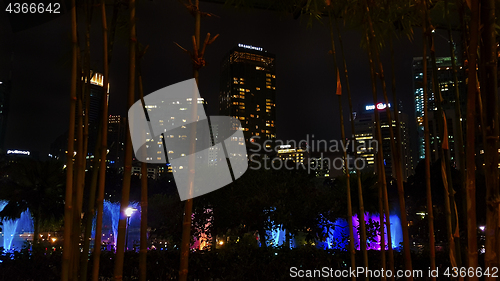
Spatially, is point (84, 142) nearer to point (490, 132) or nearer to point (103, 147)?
point (103, 147)

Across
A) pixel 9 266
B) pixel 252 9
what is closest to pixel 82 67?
pixel 252 9

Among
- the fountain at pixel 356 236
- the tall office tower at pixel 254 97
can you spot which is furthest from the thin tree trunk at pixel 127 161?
the tall office tower at pixel 254 97

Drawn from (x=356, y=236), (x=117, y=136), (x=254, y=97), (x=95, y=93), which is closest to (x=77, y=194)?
(x=95, y=93)

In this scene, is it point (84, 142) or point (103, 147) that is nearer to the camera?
point (103, 147)

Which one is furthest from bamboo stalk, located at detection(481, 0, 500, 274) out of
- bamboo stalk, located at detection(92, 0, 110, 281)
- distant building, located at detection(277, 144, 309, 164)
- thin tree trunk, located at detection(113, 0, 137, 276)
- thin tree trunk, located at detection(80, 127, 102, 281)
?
distant building, located at detection(277, 144, 309, 164)

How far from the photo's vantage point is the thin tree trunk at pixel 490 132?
1119mm

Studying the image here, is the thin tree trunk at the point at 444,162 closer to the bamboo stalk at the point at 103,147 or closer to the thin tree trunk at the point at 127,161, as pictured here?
the thin tree trunk at the point at 127,161

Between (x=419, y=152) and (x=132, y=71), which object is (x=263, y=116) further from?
(x=132, y=71)

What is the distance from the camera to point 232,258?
528cm

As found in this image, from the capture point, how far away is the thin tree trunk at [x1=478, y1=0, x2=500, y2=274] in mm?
1119

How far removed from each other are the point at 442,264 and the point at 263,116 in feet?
291

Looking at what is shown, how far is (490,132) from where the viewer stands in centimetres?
115

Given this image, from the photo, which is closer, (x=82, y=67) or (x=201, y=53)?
(x=201, y=53)

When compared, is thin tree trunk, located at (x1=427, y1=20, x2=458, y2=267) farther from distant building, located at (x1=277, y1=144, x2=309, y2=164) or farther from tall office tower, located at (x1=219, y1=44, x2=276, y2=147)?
tall office tower, located at (x1=219, y1=44, x2=276, y2=147)
